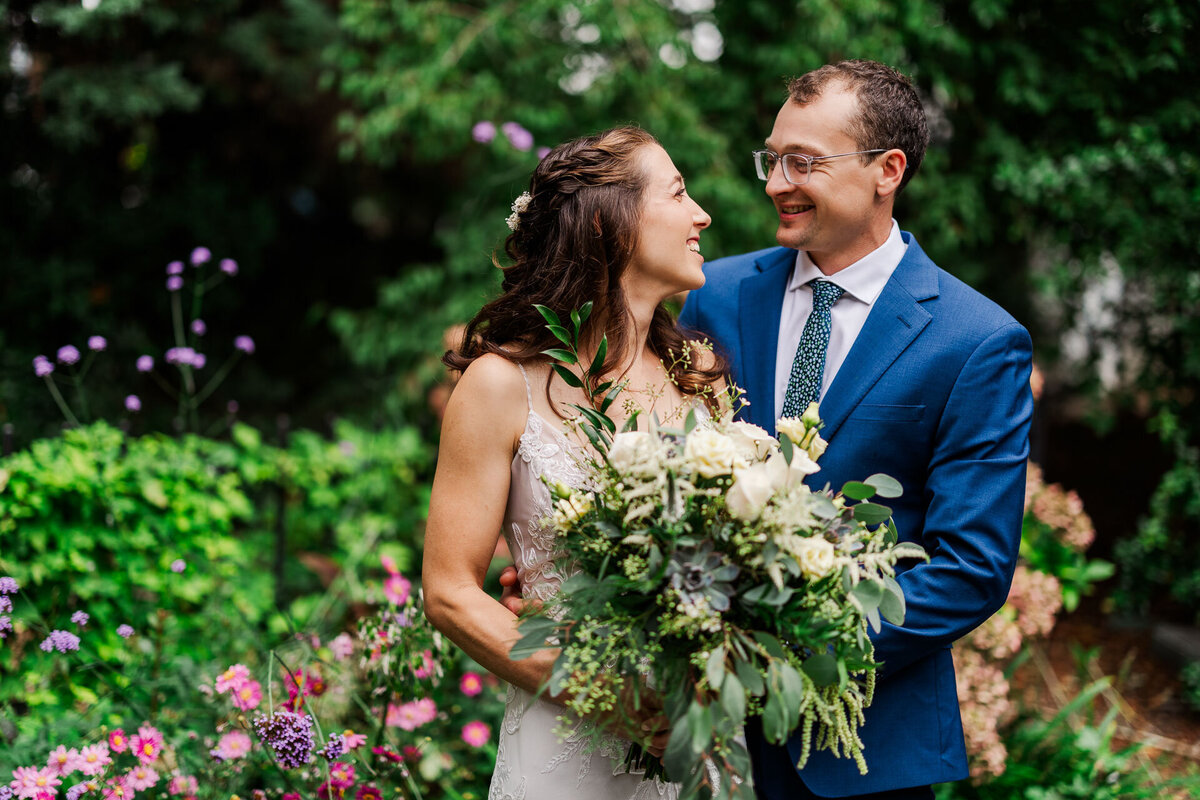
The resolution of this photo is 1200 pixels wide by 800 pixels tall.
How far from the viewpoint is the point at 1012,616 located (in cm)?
372

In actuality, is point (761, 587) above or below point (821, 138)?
below

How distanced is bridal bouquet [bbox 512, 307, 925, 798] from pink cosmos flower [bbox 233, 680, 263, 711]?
1338 mm

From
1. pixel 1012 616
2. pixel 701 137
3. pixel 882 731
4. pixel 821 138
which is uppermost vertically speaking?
pixel 821 138

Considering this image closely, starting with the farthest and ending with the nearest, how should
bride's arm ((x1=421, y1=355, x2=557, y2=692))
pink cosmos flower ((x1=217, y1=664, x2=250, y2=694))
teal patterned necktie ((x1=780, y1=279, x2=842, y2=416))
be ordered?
pink cosmos flower ((x1=217, y1=664, x2=250, y2=694)) → teal patterned necktie ((x1=780, y1=279, x2=842, y2=416)) → bride's arm ((x1=421, y1=355, x2=557, y2=692))

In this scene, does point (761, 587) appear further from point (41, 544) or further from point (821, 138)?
point (41, 544)

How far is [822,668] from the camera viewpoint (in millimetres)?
1602

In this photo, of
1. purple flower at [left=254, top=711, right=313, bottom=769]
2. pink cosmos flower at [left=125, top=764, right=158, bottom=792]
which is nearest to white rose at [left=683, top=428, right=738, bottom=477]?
purple flower at [left=254, top=711, right=313, bottom=769]

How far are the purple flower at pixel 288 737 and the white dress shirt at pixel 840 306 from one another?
148 centimetres

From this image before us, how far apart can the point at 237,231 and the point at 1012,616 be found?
17.5ft

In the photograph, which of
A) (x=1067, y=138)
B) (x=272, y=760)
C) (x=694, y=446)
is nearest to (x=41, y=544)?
(x=272, y=760)

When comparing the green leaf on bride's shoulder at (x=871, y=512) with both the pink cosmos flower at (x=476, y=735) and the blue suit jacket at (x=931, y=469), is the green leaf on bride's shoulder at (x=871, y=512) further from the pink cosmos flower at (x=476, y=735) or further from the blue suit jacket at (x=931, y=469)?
the pink cosmos flower at (x=476, y=735)

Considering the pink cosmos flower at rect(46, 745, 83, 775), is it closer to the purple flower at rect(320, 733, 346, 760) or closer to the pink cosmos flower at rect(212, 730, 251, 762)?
the pink cosmos flower at rect(212, 730, 251, 762)

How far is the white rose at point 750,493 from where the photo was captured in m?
1.52

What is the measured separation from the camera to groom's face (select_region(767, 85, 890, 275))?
2.45m
